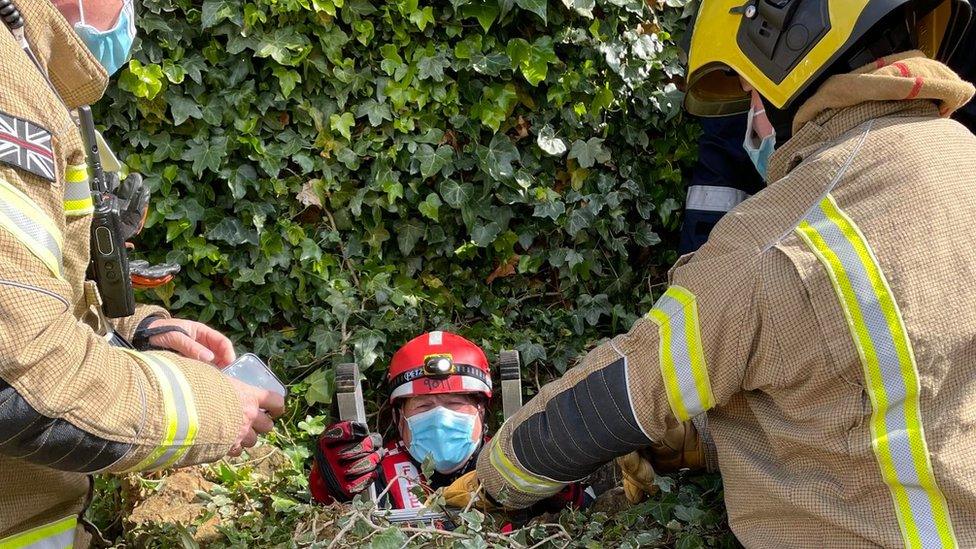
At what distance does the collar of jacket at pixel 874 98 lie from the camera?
2093mm

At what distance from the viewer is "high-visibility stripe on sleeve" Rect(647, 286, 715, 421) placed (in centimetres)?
213

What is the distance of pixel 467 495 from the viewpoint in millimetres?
2920

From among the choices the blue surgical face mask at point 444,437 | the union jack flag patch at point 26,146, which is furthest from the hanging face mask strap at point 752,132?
the union jack flag patch at point 26,146

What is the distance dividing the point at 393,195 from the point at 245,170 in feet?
2.34

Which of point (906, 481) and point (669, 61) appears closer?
point (906, 481)

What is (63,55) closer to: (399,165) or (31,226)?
(31,226)

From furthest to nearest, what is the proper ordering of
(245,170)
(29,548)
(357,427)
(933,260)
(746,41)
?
(245,170) < (357,427) < (746,41) < (29,548) < (933,260)

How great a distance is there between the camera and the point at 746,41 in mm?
2494

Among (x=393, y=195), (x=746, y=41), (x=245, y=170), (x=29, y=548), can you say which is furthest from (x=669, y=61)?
(x=29, y=548)

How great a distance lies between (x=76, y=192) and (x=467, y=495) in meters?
1.63

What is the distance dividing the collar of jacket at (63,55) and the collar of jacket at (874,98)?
1.87 m

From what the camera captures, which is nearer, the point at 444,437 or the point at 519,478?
the point at 519,478

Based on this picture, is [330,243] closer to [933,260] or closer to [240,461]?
[240,461]

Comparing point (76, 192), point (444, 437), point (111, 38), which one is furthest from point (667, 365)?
point (111, 38)
